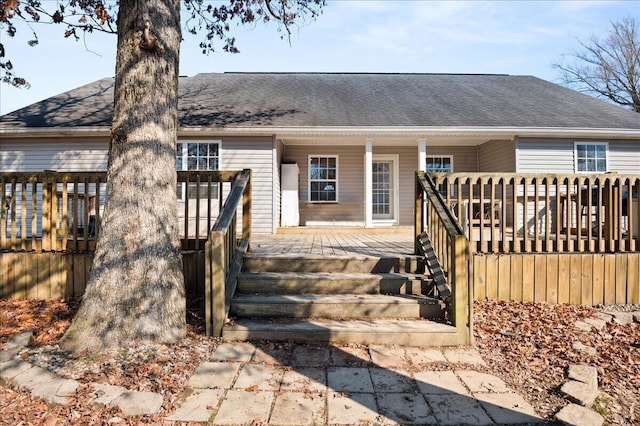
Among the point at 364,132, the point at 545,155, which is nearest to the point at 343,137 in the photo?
the point at 364,132

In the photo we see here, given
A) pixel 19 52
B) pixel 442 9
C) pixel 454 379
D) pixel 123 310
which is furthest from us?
pixel 442 9

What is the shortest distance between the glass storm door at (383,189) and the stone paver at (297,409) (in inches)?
359

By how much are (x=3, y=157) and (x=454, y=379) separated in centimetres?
1133

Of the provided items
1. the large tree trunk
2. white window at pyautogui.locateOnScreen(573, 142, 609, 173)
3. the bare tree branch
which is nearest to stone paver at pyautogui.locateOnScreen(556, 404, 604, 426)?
the large tree trunk

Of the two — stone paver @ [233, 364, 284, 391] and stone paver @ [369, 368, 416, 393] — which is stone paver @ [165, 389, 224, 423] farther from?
stone paver @ [369, 368, 416, 393]

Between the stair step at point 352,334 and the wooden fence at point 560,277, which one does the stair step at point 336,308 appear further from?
the wooden fence at point 560,277

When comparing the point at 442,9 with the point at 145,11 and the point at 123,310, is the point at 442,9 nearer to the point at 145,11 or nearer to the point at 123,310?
the point at 145,11

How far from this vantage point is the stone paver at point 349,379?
8.27ft

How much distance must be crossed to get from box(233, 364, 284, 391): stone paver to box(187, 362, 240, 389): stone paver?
7cm

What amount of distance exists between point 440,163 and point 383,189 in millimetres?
1890

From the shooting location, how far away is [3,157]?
9.20 metres

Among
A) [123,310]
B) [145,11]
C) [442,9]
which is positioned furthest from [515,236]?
[442,9]

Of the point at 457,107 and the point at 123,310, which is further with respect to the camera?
the point at 457,107

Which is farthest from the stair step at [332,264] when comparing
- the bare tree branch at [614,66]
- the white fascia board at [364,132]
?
the bare tree branch at [614,66]
